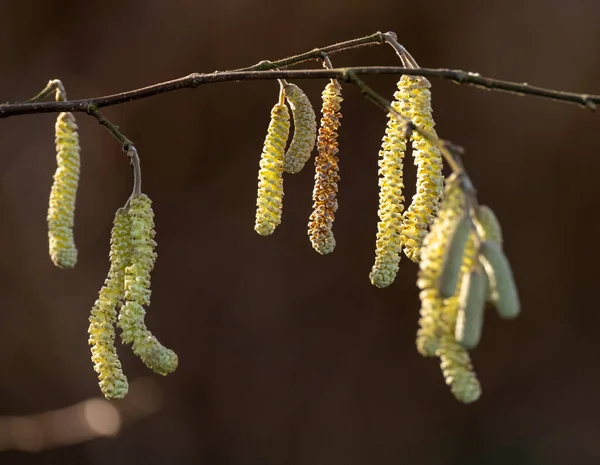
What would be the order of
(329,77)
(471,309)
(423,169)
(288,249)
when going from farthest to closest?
(288,249) < (423,169) < (329,77) < (471,309)

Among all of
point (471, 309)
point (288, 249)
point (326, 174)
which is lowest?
point (471, 309)

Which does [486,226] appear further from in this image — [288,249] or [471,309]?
[288,249]

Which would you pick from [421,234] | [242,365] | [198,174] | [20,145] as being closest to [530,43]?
[198,174]

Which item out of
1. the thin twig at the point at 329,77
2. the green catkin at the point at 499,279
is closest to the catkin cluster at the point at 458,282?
the green catkin at the point at 499,279

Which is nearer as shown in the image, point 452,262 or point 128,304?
point 452,262

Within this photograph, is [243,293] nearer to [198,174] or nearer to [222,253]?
[222,253]

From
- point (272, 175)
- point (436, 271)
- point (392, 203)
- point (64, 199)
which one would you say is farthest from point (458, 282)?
point (64, 199)

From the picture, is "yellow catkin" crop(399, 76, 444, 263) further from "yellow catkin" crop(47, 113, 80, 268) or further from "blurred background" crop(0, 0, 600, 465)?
"blurred background" crop(0, 0, 600, 465)

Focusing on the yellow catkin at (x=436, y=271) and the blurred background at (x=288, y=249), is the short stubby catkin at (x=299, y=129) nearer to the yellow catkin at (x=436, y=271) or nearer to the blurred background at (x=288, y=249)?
the yellow catkin at (x=436, y=271)
